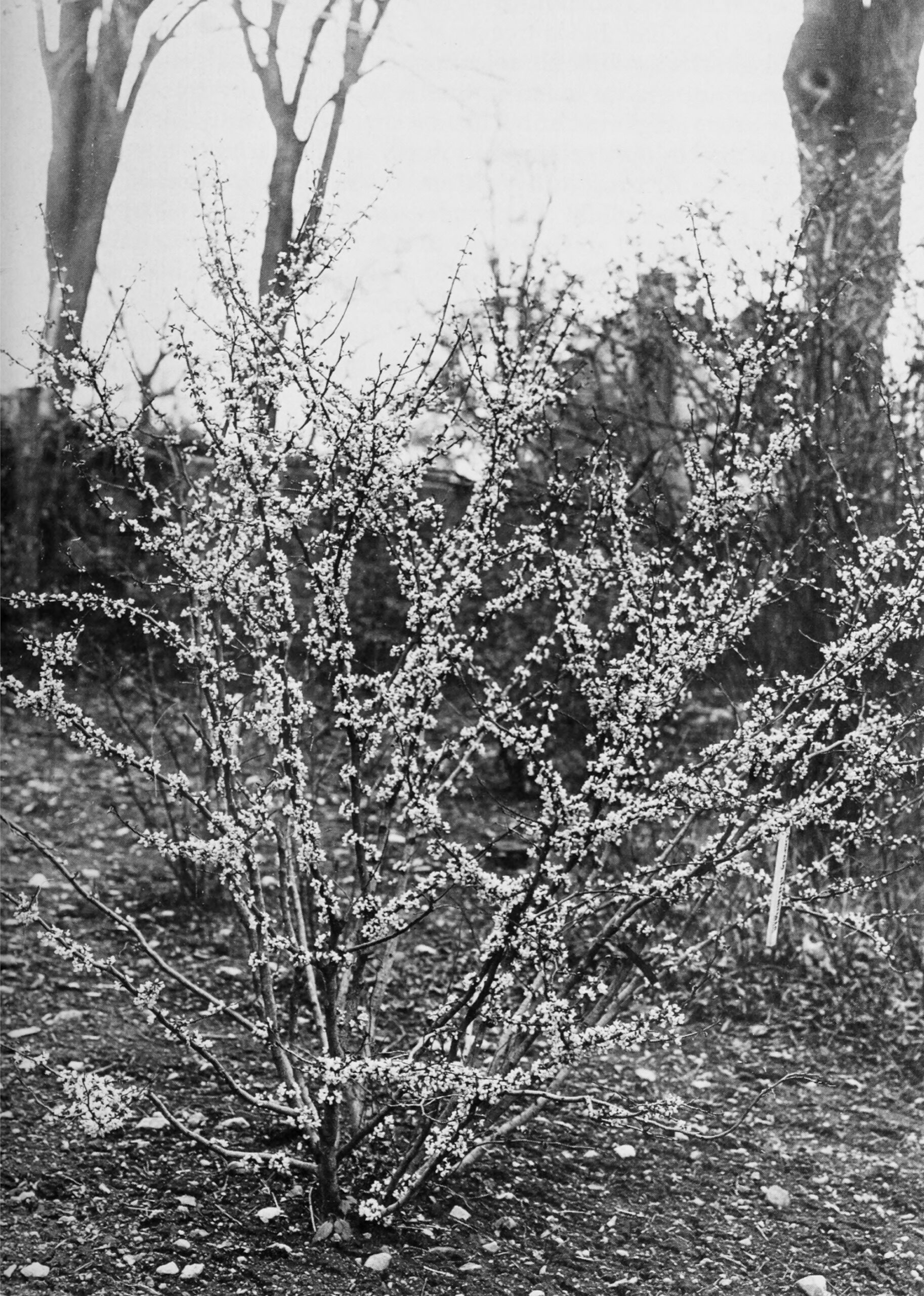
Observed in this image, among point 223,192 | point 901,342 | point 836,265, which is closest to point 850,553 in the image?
point 901,342

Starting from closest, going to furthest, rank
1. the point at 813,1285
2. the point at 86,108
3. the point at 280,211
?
1. the point at 813,1285
2. the point at 280,211
3. the point at 86,108

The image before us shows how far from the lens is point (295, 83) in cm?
323

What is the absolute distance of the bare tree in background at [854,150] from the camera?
3.95m

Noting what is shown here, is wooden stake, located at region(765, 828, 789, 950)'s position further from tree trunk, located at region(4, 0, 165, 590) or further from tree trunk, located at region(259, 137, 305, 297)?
tree trunk, located at region(4, 0, 165, 590)

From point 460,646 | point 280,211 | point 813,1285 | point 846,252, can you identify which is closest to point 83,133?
point 280,211

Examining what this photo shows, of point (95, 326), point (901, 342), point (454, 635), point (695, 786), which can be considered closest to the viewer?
point (695, 786)

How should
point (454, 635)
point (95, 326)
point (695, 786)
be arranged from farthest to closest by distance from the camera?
point (95, 326)
point (454, 635)
point (695, 786)

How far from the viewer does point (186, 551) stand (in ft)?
7.47

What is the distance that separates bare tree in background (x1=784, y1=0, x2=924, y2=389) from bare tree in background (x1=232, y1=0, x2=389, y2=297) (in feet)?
4.90

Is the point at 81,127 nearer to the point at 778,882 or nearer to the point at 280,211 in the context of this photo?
the point at 280,211

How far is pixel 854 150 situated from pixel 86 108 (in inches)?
111

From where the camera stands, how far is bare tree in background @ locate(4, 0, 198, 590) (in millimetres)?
3096

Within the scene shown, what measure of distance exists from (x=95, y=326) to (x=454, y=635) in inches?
60.4

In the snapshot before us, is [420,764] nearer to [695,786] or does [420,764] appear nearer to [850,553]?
[695,786]
